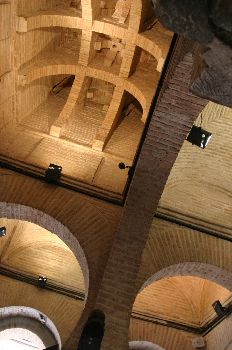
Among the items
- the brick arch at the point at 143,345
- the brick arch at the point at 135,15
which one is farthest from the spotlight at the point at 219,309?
the brick arch at the point at 135,15

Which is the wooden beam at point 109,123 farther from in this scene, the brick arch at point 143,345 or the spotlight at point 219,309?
the brick arch at point 143,345

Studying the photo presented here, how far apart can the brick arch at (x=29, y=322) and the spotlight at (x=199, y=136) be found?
672 cm

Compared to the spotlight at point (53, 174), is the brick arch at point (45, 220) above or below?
below

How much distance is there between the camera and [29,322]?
1088 cm

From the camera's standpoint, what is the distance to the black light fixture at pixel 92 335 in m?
4.78

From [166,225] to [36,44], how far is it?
502 cm

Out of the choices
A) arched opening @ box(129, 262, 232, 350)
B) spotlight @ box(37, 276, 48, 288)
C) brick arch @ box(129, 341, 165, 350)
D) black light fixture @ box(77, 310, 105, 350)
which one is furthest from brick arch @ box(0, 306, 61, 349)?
black light fixture @ box(77, 310, 105, 350)

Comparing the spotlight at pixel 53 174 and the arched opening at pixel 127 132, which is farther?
the arched opening at pixel 127 132

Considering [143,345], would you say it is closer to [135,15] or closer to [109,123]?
[109,123]

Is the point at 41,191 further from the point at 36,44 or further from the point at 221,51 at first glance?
the point at 221,51

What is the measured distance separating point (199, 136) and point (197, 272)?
2.63 meters

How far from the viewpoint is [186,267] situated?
712 cm

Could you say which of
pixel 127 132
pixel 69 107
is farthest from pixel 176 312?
pixel 69 107

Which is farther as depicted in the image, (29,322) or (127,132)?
(29,322)
